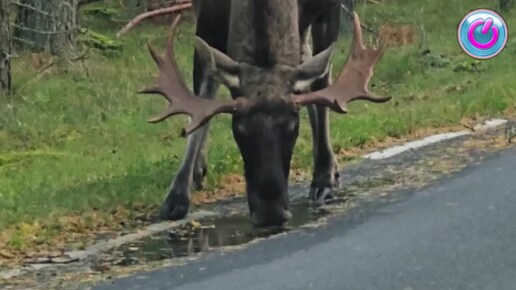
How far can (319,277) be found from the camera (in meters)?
7.40

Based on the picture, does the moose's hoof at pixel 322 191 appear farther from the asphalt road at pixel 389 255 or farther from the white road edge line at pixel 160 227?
the white road edge line at pixel 160 227

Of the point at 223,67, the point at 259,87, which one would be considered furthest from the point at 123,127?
the point at 259,87

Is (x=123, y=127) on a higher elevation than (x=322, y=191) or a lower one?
higher

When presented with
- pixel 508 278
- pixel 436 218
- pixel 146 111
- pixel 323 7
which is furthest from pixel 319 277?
pixel 146 111

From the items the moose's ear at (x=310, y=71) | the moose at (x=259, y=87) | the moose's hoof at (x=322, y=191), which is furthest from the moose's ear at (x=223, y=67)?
the moose's hoof at (x=322, y=191)

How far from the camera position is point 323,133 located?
1095cm

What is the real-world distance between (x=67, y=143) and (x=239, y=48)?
528 centimetres

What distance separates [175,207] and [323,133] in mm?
1859

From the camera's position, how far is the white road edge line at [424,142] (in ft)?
39.5

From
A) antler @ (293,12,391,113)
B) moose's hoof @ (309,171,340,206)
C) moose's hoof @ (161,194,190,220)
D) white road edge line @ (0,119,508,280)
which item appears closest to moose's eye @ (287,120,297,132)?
antler @ (293,12,391,113)

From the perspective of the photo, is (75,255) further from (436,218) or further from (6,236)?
(436,218)

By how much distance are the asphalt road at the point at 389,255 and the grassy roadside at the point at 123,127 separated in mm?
1497

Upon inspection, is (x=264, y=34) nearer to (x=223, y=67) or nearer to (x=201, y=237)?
(x=223, y=67)

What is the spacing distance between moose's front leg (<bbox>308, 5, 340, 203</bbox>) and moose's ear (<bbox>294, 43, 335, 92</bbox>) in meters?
1.18
